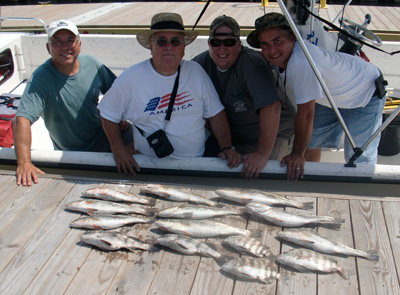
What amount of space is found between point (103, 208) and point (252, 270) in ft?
4.24

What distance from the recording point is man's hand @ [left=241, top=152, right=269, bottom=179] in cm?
333

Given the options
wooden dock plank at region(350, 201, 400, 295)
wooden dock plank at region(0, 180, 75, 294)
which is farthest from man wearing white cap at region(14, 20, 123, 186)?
wooden dock plank at region(350, 201, 400, 295)

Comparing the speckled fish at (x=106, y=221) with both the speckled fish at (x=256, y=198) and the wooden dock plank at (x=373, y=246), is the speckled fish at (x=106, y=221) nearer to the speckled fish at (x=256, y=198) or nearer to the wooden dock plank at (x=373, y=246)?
the speckled fish at (x=256, y=198)

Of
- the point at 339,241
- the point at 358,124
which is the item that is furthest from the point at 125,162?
the point at 358,124

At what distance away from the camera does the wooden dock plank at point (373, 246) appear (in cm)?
231

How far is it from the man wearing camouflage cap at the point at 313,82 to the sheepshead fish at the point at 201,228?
84 cm

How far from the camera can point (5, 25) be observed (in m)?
7.84

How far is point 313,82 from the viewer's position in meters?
3.19

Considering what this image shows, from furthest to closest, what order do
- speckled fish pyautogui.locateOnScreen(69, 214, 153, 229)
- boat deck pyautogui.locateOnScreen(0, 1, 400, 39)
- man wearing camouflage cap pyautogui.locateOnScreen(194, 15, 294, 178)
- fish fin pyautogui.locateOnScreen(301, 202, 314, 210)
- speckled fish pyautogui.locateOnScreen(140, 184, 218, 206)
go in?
boat deck pyautogui.locateOnScreen(0, 1, 400, 39) → man wearing camouflage cap pyautogui.locateOnScreen(194, 15, 294, 178) → speckled fish pyautogui.locateOnScreen(140, 184, 218, 206) → fish fin pyautogui.locateOnScreen(301, 202, 314, 210) → speckled fish pyautogui.locateOnScreen(69, 214, 153, 229)

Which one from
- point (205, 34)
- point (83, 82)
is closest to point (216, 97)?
point (83, 82)

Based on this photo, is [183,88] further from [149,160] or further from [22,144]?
[22,144]

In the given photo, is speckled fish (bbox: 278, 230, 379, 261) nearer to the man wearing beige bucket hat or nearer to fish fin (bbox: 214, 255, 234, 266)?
fish fin (bbox: 214, 255, 234, 266)

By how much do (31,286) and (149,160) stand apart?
1.45 metres

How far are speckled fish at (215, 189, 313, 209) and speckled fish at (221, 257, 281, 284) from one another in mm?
647
